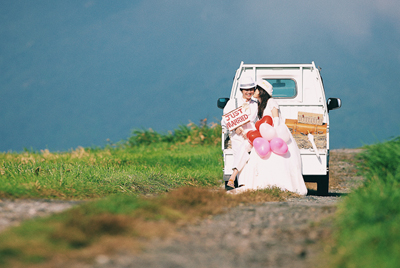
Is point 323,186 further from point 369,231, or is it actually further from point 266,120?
point 369,231

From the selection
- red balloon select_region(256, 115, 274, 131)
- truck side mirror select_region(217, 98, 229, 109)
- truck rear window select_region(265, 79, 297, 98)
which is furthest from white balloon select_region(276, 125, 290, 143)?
truck rear window select_region(265, 79, 297, 98)

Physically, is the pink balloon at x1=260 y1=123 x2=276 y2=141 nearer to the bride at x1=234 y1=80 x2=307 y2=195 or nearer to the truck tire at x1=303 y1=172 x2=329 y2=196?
the bride at x1=234 y1=80 x2=307 y2=195

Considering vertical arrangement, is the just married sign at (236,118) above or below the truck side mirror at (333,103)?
below

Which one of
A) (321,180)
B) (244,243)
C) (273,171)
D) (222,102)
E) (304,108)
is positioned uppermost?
(222,102)

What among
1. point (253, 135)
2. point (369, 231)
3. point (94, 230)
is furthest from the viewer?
point (253, 135)

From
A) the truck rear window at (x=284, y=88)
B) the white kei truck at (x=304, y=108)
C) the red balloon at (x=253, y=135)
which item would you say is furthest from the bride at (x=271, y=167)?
the truck rear window at (x=284, y=88)

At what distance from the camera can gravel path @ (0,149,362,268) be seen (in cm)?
318

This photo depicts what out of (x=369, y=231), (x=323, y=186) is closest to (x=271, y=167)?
(x=323, y=186)

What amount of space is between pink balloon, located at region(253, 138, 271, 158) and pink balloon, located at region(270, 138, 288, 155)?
0.30 ft

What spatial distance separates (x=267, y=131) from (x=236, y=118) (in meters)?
0.71

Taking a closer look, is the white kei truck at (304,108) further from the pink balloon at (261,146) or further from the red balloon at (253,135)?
the pink balloon at (261,146)

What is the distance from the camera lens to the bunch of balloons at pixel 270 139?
7.26 metres

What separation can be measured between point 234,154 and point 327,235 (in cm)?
418

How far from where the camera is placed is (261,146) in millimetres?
7289
